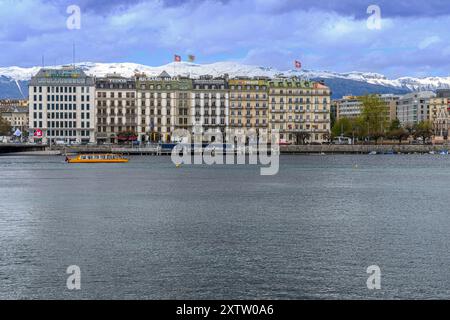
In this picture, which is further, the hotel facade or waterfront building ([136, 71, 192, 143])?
waterfront building ([136, 71, 192, 143])

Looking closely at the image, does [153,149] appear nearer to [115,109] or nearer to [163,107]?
[163,107]

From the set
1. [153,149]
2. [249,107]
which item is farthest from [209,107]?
[153,149]

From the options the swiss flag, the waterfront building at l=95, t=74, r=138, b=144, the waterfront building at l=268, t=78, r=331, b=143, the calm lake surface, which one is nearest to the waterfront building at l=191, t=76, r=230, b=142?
the waterfront building at l=268, t=78, r=331, b=143

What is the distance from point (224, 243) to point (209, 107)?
501 feet

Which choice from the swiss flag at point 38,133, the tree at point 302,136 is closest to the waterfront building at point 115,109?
the swiss flag at point 38,133

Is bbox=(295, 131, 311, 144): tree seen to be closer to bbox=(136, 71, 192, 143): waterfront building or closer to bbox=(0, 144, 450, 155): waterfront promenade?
bbox=(0, 144, 450, 155): waterfront promenade

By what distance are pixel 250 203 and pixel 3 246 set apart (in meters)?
24.3

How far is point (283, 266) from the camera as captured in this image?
31.8m

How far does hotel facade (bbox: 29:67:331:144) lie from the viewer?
608ft

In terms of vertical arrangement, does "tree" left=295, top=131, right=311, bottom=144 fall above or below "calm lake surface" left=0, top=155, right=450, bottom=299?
above

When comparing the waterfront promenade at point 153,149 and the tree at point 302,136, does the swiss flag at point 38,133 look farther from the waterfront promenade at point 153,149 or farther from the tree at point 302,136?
the tree at point 302,136

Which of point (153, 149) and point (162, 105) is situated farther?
point (162, 105)

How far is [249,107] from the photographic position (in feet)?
623

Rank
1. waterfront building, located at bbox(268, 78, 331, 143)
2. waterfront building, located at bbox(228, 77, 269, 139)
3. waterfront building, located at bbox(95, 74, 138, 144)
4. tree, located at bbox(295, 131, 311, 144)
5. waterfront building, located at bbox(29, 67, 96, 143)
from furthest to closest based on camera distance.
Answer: tree, located at bbox(295, 131, 311, 144) → waterfront building, located at bbox(268, 78, 331, 143) → waterfront building, located at bbox(228, 77, 269, 139) → waterfront building, located at bbox(95, 74, 138, 144) → waterfront building, located at bbox(29, 67, 96, 143)
